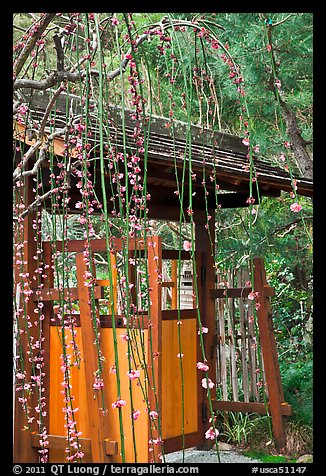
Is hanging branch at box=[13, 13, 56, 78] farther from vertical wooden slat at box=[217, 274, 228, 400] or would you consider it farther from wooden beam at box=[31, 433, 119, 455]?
vertical wooden slat at box=[217, 274, 228, 400]

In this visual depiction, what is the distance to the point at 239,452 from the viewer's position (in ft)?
17.3

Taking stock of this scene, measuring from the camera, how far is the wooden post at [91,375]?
12.1ft

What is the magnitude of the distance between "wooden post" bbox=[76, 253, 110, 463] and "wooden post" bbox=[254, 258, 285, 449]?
1.69 meters

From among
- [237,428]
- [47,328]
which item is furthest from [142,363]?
[237,428]

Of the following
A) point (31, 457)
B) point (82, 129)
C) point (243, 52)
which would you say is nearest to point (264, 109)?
point (243, 52)

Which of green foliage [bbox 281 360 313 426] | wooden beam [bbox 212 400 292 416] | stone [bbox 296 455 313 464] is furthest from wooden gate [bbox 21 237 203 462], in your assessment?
green foliage [bbox 281 360 313 426]

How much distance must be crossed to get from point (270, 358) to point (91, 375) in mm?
1794

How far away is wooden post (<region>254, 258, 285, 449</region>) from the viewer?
16.5ft

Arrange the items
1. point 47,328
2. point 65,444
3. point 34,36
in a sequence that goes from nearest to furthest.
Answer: point 34,36 < point 65,444 < point 47,328

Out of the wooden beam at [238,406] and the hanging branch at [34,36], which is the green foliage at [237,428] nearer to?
the wooden beam at [238,406]

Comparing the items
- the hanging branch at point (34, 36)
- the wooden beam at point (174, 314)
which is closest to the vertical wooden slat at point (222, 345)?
the wooden beam at point (174, 314)

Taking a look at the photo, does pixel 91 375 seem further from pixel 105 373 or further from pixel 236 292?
pixel 236 292

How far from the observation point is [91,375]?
3.73 meters

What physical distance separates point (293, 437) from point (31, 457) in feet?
7.46
